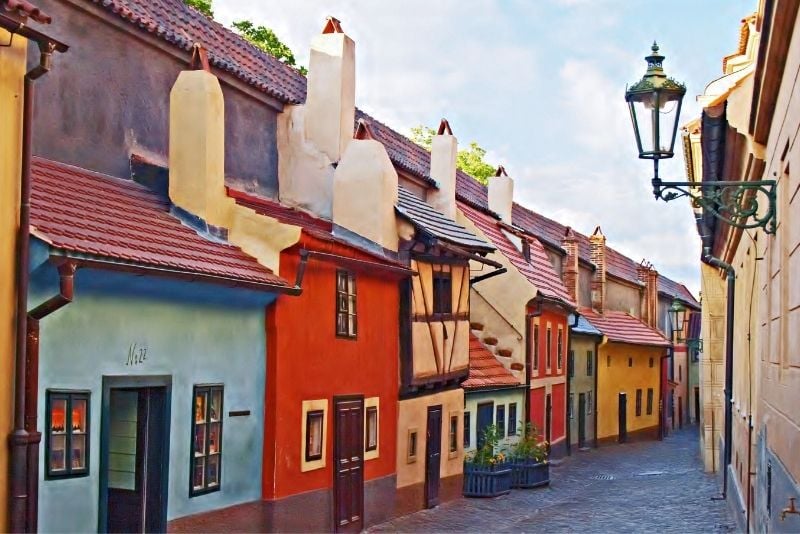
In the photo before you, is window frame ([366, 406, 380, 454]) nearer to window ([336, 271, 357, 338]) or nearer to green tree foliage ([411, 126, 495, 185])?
window ([336, 271, 357, 338])

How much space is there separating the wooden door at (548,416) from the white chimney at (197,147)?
1975 cm

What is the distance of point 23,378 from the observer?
10.3m

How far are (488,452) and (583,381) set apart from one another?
51.3 ft

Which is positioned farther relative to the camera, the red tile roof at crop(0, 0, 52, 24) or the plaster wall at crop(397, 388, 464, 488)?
the plaster wall at crop(397, 388, 464, 488)

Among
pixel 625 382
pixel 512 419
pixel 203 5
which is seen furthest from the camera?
pixel 625 382

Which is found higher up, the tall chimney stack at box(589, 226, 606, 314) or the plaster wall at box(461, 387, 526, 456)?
the tall chimney stack at box(589, 226, 606, 314)

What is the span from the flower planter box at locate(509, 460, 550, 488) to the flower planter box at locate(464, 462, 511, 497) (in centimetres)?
199

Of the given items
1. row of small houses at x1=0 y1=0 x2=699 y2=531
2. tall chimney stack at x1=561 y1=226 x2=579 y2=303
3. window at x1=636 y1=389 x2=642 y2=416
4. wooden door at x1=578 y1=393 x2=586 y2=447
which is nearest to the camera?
row of small houses at x1=0 y1=0 x2=699 y2=531

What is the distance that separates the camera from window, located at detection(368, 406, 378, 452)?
1855 cm

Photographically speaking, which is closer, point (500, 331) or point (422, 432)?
point (422, 432)

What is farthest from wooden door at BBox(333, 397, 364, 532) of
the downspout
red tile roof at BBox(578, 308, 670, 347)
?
red tile roof at BBox(578, 308, 670, 347)

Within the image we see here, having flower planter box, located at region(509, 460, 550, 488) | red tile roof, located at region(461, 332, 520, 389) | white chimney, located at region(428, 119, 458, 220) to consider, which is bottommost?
flower planter box, located at region(509, 460, 550, 488)

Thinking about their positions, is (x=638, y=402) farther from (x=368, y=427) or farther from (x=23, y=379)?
(x=23, y=379)

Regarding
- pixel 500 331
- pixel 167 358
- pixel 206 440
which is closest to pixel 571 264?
pixel 500 331
